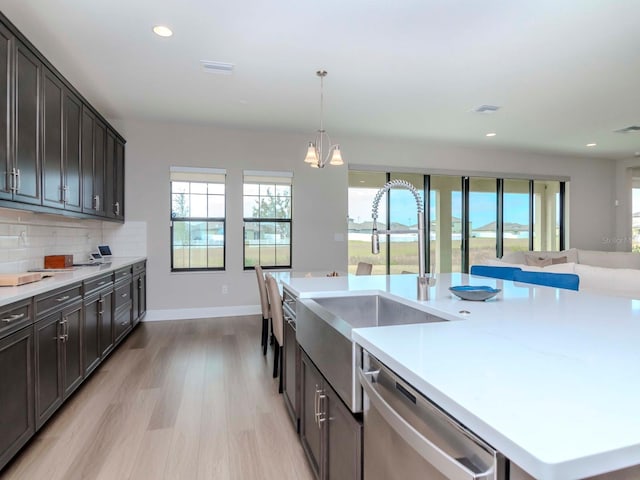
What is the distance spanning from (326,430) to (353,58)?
2.95 m

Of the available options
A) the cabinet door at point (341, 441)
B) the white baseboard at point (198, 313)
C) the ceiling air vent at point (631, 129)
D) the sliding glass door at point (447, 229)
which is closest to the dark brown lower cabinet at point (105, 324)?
the white baseboard at point (198, 313)

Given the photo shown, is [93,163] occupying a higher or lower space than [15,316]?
higher

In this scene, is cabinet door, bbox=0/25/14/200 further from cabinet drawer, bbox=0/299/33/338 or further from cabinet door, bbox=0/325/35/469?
cabinet door, bbox=0/325/35/469

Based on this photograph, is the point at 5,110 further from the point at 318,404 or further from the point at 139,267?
the point at 139,267

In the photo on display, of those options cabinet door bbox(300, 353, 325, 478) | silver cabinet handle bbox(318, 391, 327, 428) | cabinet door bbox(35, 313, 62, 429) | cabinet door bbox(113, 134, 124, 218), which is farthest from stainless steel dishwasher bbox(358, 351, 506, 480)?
cabinet door bbox(113, 134, 124, 218)

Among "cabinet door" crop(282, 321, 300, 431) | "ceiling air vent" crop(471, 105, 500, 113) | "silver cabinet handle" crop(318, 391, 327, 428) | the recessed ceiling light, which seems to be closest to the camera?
"silver cabinet handle" crop(318, 391, 327, 428)

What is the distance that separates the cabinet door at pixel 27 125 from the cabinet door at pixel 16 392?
Answer: 3.00 feet

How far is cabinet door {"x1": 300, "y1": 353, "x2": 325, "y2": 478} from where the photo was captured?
1603mm

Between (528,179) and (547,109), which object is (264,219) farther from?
(528,179)

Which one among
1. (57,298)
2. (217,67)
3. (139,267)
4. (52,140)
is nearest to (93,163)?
(52,140)

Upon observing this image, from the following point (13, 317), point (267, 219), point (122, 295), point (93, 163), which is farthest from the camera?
point (267, 219)

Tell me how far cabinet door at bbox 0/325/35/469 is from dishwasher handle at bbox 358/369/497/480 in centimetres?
187

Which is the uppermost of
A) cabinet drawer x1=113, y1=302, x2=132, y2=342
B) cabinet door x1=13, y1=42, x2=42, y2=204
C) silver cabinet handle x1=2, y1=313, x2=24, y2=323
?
cabinet door x1=13, y1=42, x2=42, y2=204

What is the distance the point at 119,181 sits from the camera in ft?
15.6
